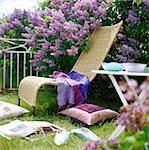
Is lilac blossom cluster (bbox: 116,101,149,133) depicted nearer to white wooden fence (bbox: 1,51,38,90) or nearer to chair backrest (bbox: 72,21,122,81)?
chair backrest (bbox: 72,21,122,81)

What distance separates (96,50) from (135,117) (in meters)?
3.59

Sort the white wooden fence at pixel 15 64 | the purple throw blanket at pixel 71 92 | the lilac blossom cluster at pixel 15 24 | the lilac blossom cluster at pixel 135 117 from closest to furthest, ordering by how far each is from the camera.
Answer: the lilac blossom cluster at pixel 135 117, the purple throw blanket at pixel 71 92, the white wooden fence at pixel 15 64, the lilac blossom cluster at pixel 15 24

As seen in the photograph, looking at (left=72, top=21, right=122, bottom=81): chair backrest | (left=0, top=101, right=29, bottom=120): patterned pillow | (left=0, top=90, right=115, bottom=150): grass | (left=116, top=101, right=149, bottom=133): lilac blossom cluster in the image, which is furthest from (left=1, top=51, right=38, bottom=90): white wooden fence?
(left=116, top=101, right=149, bottom=133): lilac blossom cluster

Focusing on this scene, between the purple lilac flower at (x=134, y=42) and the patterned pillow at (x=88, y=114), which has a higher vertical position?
the purple lilac flower at (x=134, y=42)

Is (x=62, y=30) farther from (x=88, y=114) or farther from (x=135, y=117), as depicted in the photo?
(x=135, y=117)

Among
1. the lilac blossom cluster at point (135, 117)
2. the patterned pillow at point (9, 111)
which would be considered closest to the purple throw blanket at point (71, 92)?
the patterned pillow at point (9, 111)

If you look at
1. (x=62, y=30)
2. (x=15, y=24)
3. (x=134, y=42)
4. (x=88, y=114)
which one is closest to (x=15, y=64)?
(x=15, y=24)

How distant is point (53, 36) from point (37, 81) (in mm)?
1118

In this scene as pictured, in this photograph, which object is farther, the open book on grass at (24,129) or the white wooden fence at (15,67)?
the white wooden fence at (15,67)

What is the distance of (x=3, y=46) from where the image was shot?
6.02 metres

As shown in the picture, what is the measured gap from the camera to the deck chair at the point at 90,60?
3934 mm

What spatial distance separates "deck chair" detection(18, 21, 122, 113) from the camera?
3934 mm

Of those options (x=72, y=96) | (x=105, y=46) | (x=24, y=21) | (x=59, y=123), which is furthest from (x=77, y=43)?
(x=24, y=21)

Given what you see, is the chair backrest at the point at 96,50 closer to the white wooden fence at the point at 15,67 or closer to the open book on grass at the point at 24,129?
the open book on grass at the point at 24,129
